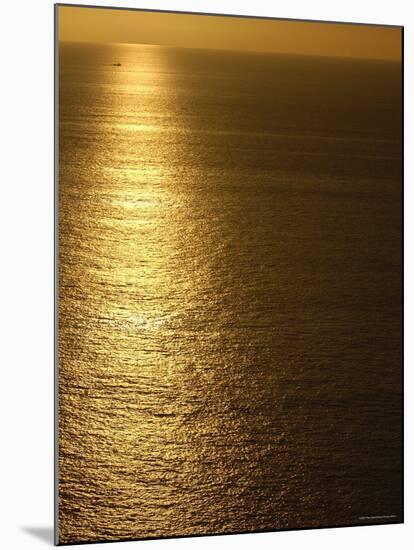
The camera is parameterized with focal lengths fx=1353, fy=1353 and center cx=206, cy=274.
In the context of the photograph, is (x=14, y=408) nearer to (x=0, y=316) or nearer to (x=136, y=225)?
(x=0, y=316)

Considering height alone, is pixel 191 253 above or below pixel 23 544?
above

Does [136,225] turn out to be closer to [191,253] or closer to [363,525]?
[191,253]

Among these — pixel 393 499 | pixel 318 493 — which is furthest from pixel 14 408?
pixel 393 499

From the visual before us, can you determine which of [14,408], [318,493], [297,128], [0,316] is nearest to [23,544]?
[14,408]

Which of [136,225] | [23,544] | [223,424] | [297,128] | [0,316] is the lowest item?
[23,544]

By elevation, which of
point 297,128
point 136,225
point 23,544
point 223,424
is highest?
point 297,128

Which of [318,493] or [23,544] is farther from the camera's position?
[318,493]

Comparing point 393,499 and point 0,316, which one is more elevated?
point 0,316
